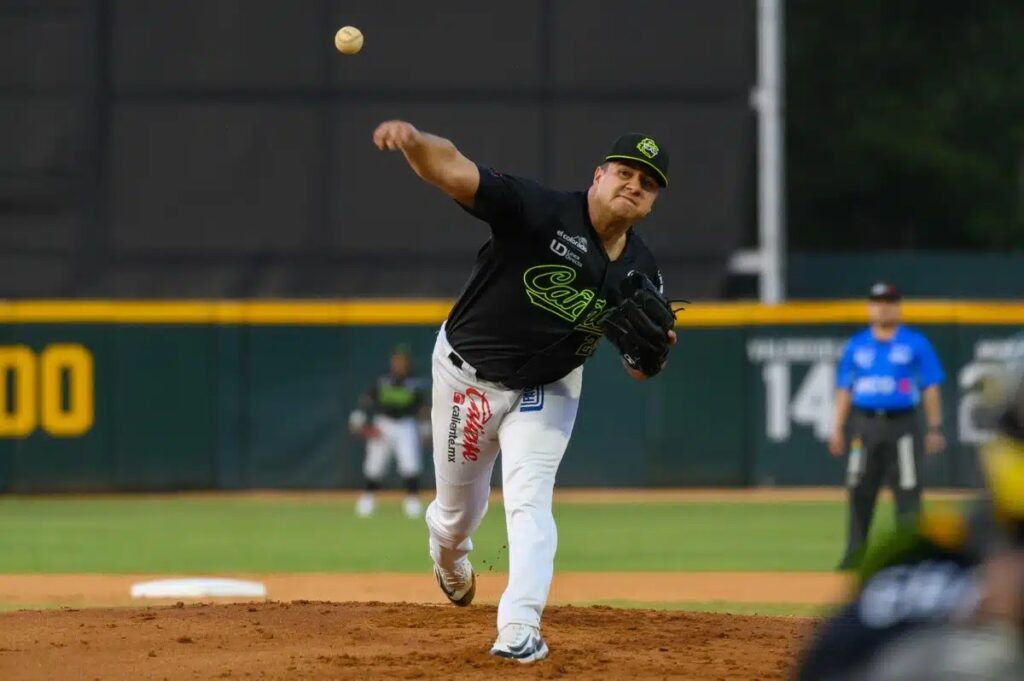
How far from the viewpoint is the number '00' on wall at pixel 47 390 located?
15.2 m

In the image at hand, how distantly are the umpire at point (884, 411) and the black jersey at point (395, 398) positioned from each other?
5.40 metres

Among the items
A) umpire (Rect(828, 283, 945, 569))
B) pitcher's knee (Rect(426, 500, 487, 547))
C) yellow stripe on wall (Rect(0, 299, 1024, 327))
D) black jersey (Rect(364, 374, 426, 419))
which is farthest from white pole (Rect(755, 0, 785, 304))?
pitcher's knee (Rect(426, 500, 487, 547))

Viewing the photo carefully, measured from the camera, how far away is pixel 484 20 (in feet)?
46.1

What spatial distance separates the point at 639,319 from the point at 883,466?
457cm

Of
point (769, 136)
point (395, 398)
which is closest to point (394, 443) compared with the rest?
point (395, 398)

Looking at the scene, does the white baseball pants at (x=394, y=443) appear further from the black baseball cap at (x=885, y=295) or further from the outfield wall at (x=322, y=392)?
the black baseball cap at (x=885, y=295)

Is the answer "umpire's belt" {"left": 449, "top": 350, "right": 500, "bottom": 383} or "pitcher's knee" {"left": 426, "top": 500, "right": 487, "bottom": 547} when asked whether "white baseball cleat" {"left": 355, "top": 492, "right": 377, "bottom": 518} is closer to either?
"pitcher's knee" {"left": 426, "top": 500, "right": 487, "bottom": 547}

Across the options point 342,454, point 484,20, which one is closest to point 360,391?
point 342,454

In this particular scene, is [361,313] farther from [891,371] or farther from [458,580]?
[458,580]

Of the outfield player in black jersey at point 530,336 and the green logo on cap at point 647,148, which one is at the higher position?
the green logo on cap at point 647,148

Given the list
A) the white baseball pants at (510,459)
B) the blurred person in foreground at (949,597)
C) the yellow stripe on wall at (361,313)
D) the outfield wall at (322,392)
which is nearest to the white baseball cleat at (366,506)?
the outfield wall at (322,392)

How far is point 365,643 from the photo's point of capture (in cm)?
576

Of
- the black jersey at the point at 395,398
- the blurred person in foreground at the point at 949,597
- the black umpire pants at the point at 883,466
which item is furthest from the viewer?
the black jersey at the point at 395,398

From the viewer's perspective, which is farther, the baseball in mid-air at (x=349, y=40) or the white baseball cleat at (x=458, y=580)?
the white baseball cleat at (x=458, y=580)
